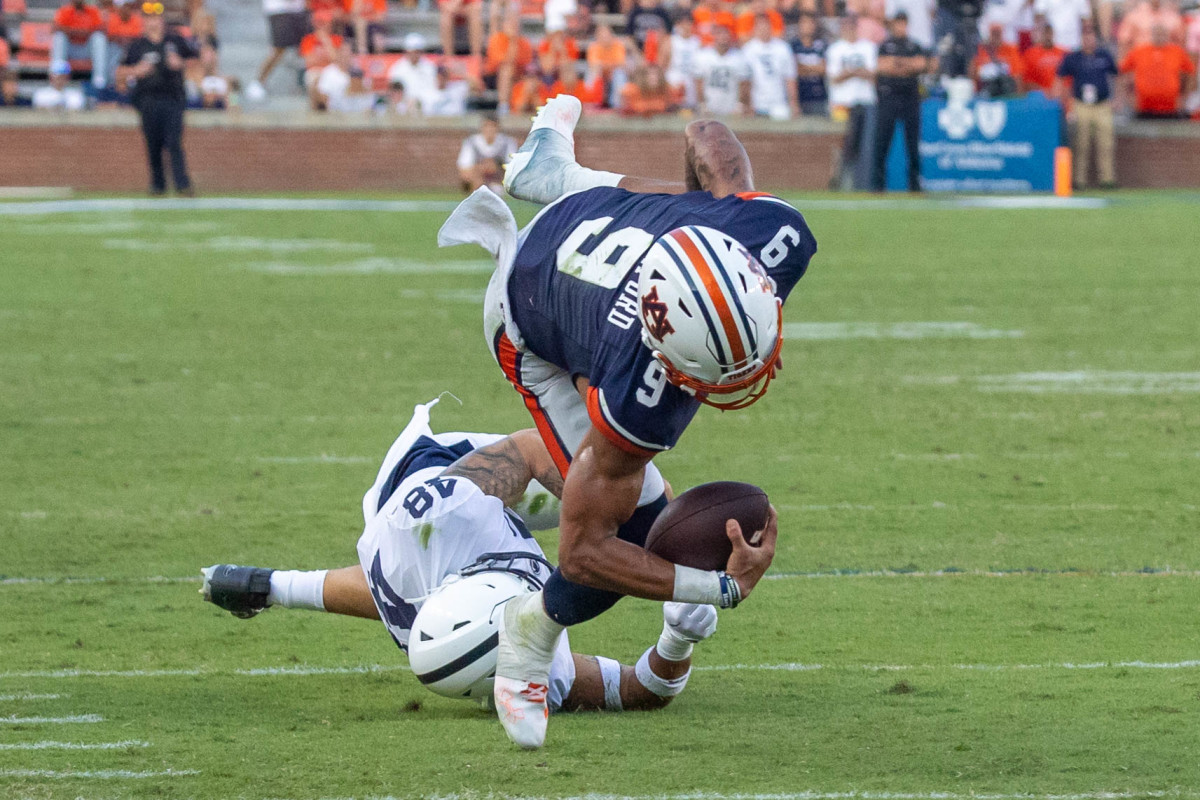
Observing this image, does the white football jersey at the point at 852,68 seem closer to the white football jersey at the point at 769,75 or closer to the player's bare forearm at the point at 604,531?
the white football jersey at the point at 769,75

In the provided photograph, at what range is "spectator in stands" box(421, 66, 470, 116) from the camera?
80.7 ft

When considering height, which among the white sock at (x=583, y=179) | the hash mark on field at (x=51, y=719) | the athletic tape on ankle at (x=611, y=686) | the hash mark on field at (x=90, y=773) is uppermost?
the white sock at (x=583, y=179)

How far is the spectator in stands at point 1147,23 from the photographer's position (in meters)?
24.1

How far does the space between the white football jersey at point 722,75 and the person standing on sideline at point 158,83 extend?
6.51m

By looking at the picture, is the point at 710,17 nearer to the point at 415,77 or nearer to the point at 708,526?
the point at 415,77

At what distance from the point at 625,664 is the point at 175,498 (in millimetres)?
2906

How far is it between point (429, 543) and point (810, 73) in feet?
66.8

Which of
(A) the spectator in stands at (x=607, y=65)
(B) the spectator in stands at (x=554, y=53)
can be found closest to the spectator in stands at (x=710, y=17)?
(A) the spectator in stands at (x=607, y=65)

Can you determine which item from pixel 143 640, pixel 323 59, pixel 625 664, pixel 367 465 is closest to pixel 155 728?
pixel 143 640

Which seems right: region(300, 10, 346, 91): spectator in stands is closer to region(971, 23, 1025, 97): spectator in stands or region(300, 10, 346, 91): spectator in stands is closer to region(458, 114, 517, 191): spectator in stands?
region(458, 114, 517, 191): spectator in stands

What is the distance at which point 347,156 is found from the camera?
24391mm

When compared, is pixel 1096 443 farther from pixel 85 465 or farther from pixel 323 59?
pixel 323 59

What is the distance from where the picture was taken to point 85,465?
800 cm

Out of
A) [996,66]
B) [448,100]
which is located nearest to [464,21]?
[448,100]
